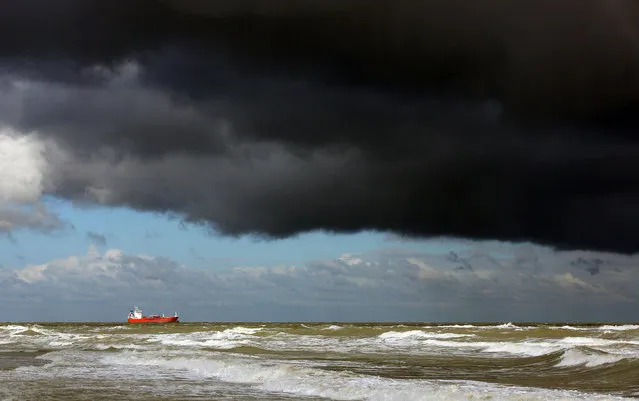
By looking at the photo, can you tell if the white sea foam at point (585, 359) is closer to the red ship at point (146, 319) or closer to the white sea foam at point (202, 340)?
the white sea foam at point (202, 340)

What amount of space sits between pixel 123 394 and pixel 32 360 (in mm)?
17663

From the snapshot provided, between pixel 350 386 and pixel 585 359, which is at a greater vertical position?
pixel 585 359

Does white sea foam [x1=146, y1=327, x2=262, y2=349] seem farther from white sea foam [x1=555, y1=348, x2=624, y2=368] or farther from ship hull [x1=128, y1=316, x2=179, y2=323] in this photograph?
ship hull [x1=128, y1=316, x2=179, y2=323]

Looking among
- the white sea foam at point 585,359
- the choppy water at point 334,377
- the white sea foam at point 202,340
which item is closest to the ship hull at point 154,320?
the white sea foam at point 202,340

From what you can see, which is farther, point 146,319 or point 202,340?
point 146,319

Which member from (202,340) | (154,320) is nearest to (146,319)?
(154,320)

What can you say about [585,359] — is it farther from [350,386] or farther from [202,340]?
[202,340]

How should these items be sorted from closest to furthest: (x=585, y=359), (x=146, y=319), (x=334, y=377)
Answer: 1. (x=334, y=377)
2. (x=585, y=359)
3. (x=146, y=319)

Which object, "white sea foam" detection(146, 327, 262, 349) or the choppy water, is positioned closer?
the choppy water

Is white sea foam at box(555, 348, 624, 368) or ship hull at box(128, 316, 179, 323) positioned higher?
ship hull at box(128, 316, 179, 323)

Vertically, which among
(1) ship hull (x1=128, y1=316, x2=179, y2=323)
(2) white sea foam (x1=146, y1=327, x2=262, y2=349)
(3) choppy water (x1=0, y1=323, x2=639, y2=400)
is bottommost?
(3) choppy water (x1=0, y1=323, x2=639, y2=400)

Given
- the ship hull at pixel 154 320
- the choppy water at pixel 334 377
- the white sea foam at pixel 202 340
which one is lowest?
the choppy water at pixel 334 377

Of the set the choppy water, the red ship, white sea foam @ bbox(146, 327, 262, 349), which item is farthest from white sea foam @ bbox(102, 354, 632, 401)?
the red ship

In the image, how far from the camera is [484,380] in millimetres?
21000
